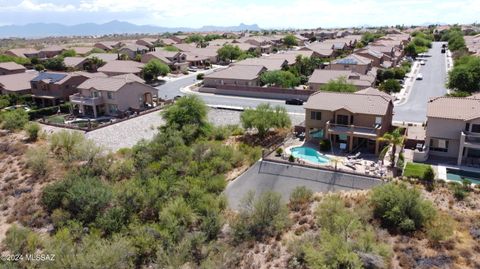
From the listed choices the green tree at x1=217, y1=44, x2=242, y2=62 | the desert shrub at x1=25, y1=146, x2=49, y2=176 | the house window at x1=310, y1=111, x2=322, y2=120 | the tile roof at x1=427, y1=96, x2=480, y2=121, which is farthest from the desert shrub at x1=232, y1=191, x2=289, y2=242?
the green tree at x1=217, y1=44, x2=242, y2=62

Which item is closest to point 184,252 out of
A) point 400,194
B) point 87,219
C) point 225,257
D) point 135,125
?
point 225,257

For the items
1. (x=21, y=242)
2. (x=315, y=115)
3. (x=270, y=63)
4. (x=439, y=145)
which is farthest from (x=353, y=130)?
(x=270, y=63)

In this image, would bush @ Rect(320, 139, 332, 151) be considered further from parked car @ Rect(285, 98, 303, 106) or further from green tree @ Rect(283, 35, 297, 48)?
green tree @ Rect(283, 35, 297, 48)

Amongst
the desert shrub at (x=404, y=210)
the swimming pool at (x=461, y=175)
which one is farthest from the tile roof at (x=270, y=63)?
the desert shrub at (x=404, y=210)

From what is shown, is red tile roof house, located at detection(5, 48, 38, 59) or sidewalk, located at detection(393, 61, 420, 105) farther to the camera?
red tile roof house, located at detection(5, 48, 38, 59)

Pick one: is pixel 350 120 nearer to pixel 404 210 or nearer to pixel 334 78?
pixel 404 210

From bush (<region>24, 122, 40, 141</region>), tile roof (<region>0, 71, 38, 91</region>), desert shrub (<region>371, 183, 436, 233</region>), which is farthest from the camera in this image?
tile roof (<region>0, 71, 38, 91</region>)

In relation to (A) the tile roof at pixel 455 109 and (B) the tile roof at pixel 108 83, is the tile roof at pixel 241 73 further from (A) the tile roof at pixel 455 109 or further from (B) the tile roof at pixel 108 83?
(A) the tile roof at pixel 455 109
